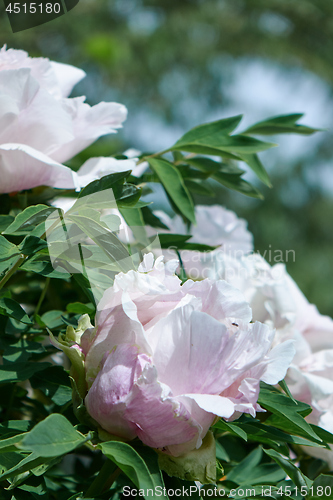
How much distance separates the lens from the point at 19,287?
0.34 m

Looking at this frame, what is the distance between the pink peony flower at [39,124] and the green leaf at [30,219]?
0.10 ft

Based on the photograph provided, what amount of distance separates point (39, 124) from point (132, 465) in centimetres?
18

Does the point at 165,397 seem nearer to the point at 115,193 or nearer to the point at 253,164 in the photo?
the point at 115,193

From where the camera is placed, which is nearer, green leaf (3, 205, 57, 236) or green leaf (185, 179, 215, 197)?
green leaf (3, 205, 57, 236)

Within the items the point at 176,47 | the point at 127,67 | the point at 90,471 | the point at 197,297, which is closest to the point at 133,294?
the point at 197,297

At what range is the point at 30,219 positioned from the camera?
223 millimetres

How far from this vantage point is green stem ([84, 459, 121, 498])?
0.20m

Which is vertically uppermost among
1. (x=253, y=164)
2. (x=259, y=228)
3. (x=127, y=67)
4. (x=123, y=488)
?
(x=253, y=164)

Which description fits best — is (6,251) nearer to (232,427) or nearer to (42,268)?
(42,268)

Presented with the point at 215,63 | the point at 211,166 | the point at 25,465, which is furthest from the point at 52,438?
the point at 215,63

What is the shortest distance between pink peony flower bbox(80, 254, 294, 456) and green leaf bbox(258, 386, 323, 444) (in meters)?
0.04

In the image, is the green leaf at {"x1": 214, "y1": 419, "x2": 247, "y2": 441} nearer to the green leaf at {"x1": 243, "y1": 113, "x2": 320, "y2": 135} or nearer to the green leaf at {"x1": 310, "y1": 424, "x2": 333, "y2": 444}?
the green leaf at {"x1": 310, "y1": 424, "x2": 333, "y2": 444}

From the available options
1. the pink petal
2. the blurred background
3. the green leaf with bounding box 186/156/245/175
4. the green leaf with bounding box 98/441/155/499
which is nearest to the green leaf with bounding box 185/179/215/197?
the green leaf with bounding box 186/156/245/175

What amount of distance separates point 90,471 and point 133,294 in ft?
0.54
